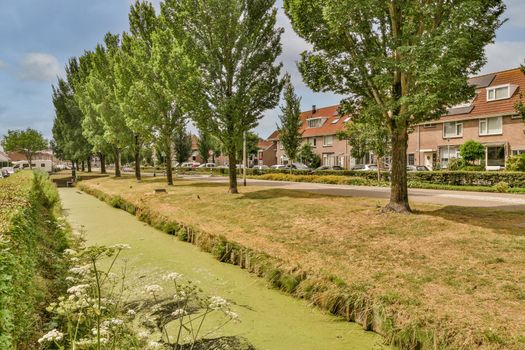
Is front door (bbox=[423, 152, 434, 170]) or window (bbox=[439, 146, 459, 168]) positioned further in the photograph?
front door (bbox=[423, 152, 434, 170])

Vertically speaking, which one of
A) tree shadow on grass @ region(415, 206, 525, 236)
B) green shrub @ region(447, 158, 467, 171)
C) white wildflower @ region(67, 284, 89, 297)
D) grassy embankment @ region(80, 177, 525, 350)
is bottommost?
grassy embankment @ region(80, 177, 525, 350)

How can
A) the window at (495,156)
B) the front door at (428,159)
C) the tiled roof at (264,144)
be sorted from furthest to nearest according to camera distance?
the tiled roof at (264,144)
the front door at (428,159)
the window at (495,156)

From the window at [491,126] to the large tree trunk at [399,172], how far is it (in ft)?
96.2

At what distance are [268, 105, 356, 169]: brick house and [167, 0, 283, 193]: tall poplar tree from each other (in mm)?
30425

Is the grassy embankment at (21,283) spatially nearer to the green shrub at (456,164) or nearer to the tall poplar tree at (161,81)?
the tall poplar tree at (161,81)

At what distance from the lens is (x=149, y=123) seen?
2706cm

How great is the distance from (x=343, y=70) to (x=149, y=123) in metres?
18.2

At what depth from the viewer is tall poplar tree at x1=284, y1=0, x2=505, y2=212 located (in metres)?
9.59

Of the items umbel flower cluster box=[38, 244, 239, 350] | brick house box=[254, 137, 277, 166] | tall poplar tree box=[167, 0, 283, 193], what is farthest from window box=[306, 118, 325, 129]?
umbel flower cluster box=[38, 244, 239, 350]

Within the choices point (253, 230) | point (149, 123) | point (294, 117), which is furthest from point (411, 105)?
point (294, 117)

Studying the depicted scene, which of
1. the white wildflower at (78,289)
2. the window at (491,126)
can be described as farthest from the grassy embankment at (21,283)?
the window at (491,126)

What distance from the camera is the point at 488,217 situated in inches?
457

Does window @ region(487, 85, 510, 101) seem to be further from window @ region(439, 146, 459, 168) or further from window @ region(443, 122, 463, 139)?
window @ region(439, 146, 459, 168)

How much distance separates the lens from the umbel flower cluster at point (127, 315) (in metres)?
4.40
